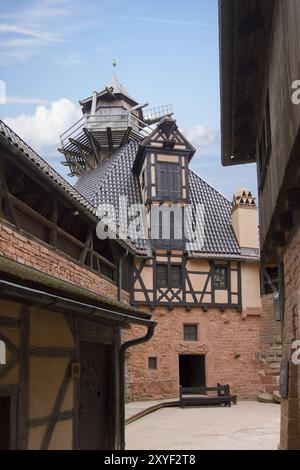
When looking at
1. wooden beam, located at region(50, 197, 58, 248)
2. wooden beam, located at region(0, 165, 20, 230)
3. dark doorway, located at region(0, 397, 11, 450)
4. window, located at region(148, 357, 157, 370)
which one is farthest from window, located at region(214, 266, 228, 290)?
dark doorway, located at region(0, 397, 11, 450)

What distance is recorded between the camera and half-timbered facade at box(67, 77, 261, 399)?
20500 mm

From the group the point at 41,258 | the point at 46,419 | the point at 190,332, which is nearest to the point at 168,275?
the point at 190,332

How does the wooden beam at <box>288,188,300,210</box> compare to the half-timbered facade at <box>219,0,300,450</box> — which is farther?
the wooden beam at <box>288,188,300,210</box>

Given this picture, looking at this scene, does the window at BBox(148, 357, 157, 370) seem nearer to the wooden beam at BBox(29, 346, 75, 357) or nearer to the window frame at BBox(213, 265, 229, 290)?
the window frame at BBox(213, 265, 229, 290)

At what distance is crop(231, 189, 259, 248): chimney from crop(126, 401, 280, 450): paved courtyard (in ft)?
22.1

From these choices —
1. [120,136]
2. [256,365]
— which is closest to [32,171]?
[256,365]

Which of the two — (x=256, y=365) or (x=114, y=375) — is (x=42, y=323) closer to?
(x=114, y=375)

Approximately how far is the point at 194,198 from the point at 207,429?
1185 centimetres

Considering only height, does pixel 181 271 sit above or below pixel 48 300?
above

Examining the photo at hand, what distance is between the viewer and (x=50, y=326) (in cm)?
671

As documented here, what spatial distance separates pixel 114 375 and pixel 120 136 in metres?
20.0

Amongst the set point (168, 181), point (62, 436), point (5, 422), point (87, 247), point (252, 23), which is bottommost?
point (62, 436)

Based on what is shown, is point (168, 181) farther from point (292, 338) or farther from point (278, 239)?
point (292, 338)

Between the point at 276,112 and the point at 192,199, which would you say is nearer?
the point at 276,112
